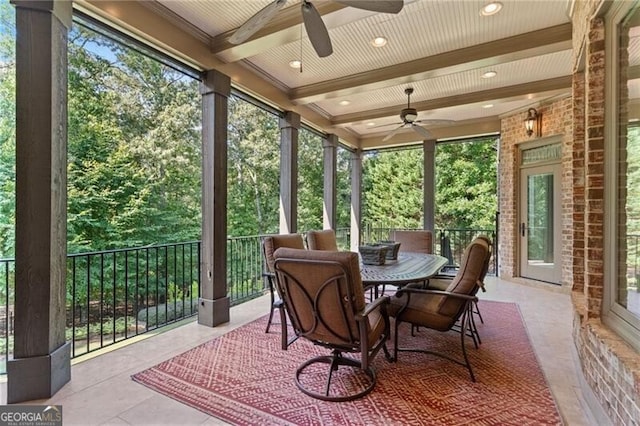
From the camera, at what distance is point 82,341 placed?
469 cm

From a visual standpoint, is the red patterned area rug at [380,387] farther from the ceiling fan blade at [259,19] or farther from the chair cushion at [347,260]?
the ceiling fan blade at [259,19]

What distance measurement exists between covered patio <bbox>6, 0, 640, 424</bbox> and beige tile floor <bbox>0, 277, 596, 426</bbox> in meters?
0.02

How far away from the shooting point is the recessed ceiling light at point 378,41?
3.31 meters

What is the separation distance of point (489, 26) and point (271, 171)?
22.6ft

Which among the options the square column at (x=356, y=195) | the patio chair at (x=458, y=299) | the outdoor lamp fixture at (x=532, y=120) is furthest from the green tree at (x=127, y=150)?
the outdoor lamp fixture at (x=532, y=120)

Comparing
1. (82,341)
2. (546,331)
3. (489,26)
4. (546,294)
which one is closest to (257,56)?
(489,26)

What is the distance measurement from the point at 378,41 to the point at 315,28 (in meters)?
1.40

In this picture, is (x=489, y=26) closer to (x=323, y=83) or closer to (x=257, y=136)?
(x=323, y=83)

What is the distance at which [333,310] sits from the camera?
1.97 metres

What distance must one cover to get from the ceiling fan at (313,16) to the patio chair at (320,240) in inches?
77.6

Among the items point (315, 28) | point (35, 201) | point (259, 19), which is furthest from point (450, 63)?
point (35, 201)

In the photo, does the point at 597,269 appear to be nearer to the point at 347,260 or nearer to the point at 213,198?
the point at 347,260

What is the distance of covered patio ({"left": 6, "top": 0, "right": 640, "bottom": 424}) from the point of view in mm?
1868

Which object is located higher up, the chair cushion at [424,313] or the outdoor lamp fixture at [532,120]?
the outdoor lamp fixture at [532,120]
